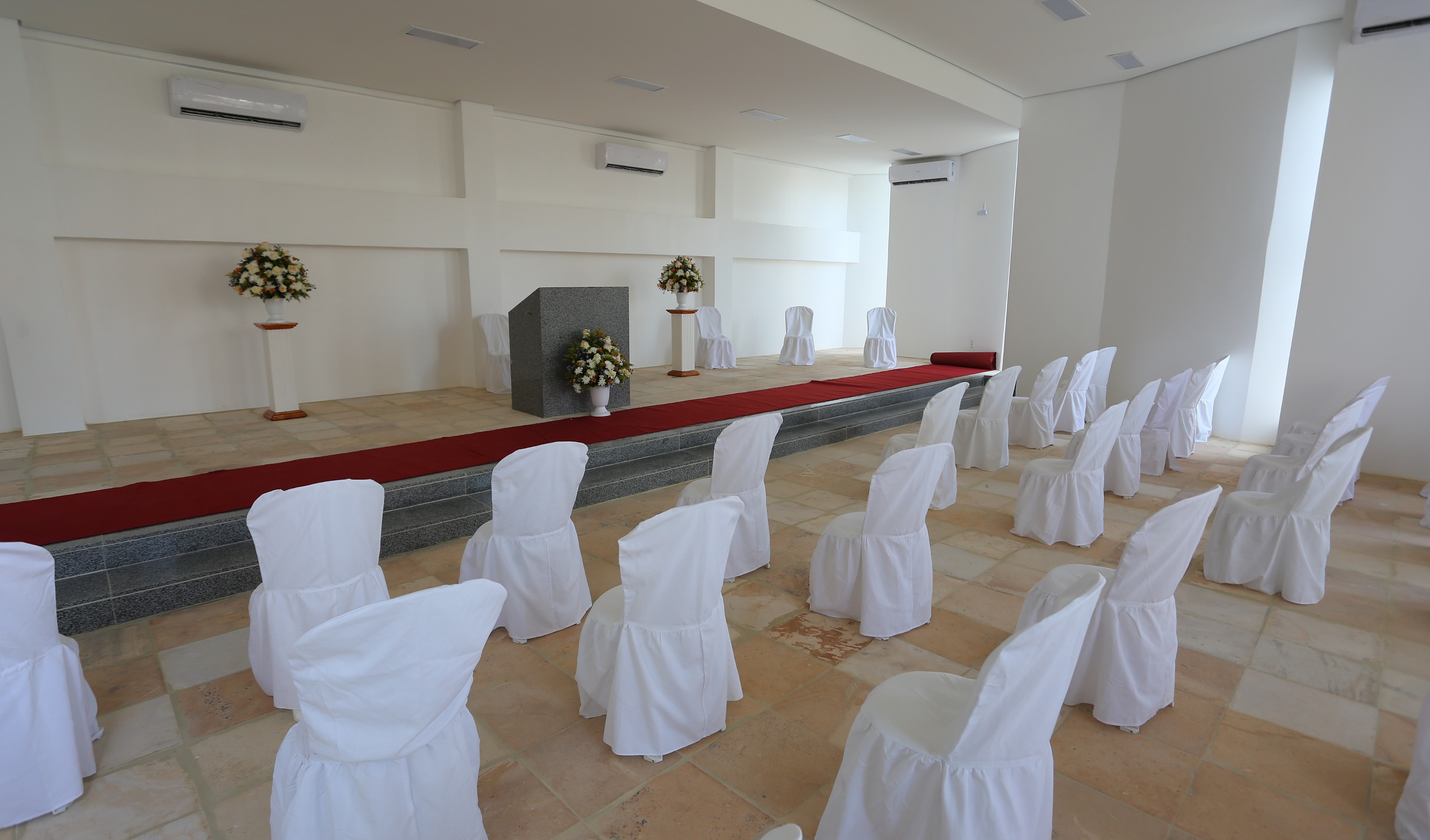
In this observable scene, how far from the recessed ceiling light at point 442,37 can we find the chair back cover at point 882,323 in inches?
267

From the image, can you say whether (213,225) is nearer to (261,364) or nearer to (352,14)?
(261,364)

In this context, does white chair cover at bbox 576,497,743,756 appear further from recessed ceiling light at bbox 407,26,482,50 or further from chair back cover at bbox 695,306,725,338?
chair back cover at bbox 695,306,725,338

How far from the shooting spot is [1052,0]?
621 cm

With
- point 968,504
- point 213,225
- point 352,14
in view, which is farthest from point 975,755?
point 213,225

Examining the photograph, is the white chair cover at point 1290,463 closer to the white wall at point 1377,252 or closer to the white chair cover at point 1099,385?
the white wall at point 1377,252

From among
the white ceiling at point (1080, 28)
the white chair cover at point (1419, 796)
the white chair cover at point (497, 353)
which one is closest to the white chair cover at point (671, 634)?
the white chair cover at point (1419, 796)

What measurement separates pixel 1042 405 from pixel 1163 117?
3.79 meters

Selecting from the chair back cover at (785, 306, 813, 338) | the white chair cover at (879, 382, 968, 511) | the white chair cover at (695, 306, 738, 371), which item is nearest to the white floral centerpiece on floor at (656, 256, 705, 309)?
the white chair cover at (695, 306, 738, 371)

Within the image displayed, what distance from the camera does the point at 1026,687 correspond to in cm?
175

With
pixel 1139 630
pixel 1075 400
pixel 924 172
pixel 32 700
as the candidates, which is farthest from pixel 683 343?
pixel 32 700

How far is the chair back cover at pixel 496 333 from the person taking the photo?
27.3ft

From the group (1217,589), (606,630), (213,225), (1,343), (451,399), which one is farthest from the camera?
(451,399)

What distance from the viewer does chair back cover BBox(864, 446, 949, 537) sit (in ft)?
10.7

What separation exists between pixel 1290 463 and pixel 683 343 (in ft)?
22.2
